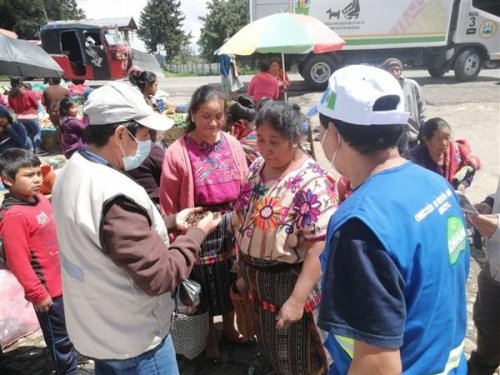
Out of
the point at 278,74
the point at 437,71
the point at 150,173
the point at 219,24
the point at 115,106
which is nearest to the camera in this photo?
the point at 115,106

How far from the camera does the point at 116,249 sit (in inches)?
53.6

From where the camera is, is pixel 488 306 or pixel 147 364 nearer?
pixel 147 364

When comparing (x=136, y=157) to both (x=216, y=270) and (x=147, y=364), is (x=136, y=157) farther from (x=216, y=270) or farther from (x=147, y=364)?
(x=216, y=270)

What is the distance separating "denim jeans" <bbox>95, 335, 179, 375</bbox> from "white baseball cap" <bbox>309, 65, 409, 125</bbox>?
46.3 inches

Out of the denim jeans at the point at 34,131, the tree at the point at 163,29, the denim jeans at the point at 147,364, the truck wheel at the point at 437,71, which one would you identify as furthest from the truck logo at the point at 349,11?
the tree at the point at 163,29

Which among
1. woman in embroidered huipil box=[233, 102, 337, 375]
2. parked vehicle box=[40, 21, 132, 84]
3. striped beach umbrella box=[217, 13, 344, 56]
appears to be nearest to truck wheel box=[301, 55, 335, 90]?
striped beach umbrella box=[217, 13, 344, 56]

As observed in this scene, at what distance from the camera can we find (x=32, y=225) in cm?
235

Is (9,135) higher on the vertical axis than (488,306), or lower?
higher

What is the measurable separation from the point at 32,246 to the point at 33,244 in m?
0.01

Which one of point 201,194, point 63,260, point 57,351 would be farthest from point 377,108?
point 57,351

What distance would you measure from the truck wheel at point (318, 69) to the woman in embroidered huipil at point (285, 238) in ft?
37.6

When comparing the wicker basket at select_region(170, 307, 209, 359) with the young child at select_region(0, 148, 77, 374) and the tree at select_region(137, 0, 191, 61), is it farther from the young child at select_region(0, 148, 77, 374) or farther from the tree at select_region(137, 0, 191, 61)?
the tree at select_region(137, 0, 191, 61)

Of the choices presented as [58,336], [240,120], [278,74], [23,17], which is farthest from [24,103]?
[23,17]

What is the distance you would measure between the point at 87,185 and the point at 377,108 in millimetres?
977
